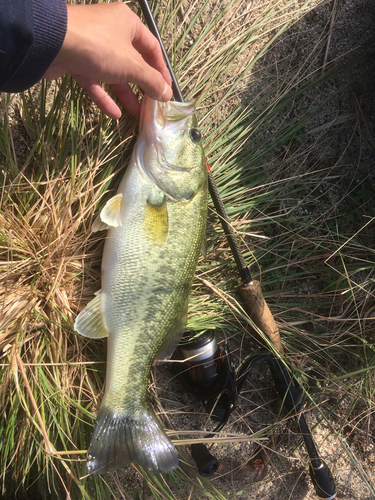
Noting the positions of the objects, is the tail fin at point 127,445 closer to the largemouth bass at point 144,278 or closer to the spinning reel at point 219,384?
the largemouth bass at point 144,278

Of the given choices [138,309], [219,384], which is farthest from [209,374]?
[138,309]

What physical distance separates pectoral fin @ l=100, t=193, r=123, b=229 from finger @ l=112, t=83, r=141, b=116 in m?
0.61

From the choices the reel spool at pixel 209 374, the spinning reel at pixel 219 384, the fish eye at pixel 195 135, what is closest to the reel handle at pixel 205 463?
the spinning reel at pixel 219 384

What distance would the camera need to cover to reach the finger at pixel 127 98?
6.73ft

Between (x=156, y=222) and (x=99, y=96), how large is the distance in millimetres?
800

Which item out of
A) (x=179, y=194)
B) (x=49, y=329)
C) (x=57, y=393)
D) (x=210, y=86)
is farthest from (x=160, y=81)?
(x=57, y=393)

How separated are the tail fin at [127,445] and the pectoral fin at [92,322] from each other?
1.35 feet

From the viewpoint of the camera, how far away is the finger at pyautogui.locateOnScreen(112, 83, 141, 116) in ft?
6.73

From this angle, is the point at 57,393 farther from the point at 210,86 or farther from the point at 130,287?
the point at 210,86

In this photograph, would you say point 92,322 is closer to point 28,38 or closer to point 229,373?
point 229,373

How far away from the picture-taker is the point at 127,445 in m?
1.86

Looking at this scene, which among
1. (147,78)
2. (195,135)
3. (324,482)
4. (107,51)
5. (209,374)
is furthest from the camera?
(324,482)

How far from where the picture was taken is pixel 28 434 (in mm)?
2035

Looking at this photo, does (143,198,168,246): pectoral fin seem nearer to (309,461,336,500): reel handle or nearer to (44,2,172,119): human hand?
(44,2,172,119): human hand
